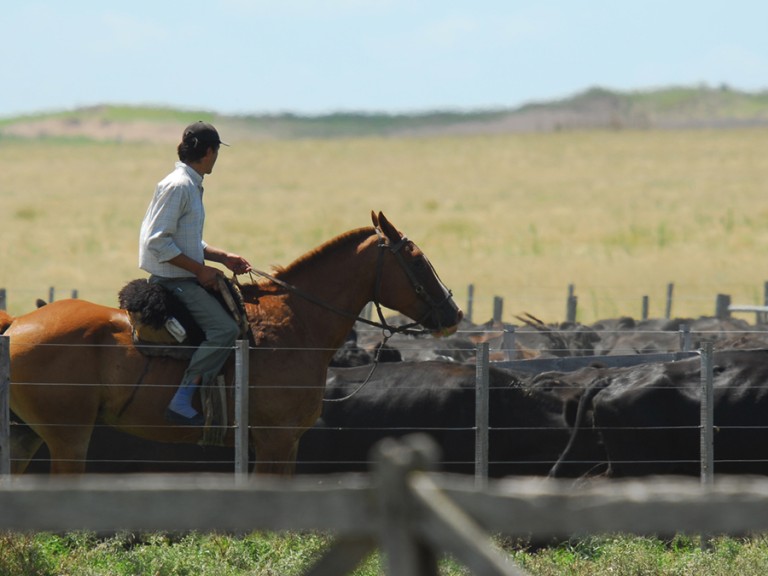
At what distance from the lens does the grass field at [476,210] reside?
1618 inches

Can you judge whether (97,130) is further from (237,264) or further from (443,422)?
(237,264)

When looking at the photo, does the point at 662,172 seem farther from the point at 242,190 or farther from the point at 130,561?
the point at 130,561

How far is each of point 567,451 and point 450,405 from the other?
41.6 inches

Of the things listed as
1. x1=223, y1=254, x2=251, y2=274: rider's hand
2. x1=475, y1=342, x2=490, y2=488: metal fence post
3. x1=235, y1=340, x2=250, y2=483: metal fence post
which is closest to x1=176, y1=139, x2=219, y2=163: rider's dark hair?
x1=223, y1=254, x2=251, y2=274: rider's hand

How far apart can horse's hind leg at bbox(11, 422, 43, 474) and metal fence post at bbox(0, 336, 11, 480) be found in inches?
26.1

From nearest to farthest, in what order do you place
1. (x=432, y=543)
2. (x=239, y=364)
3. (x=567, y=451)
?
(x=432, y=543) → (x=239, y=364) → (x=567, y=451)

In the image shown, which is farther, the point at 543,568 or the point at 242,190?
the point at 242,190

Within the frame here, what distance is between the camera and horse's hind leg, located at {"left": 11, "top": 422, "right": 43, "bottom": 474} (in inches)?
392

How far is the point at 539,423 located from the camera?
1180 centimetres

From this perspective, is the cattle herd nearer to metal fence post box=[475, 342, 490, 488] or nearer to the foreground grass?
metal fence post box=[475, 342, 490, 488]

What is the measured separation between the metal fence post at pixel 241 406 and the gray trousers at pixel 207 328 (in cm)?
9

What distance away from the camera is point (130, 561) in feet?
28.9

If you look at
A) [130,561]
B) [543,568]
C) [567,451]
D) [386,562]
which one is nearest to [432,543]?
[386,562]

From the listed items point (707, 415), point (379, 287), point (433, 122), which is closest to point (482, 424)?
point (379, 287)
